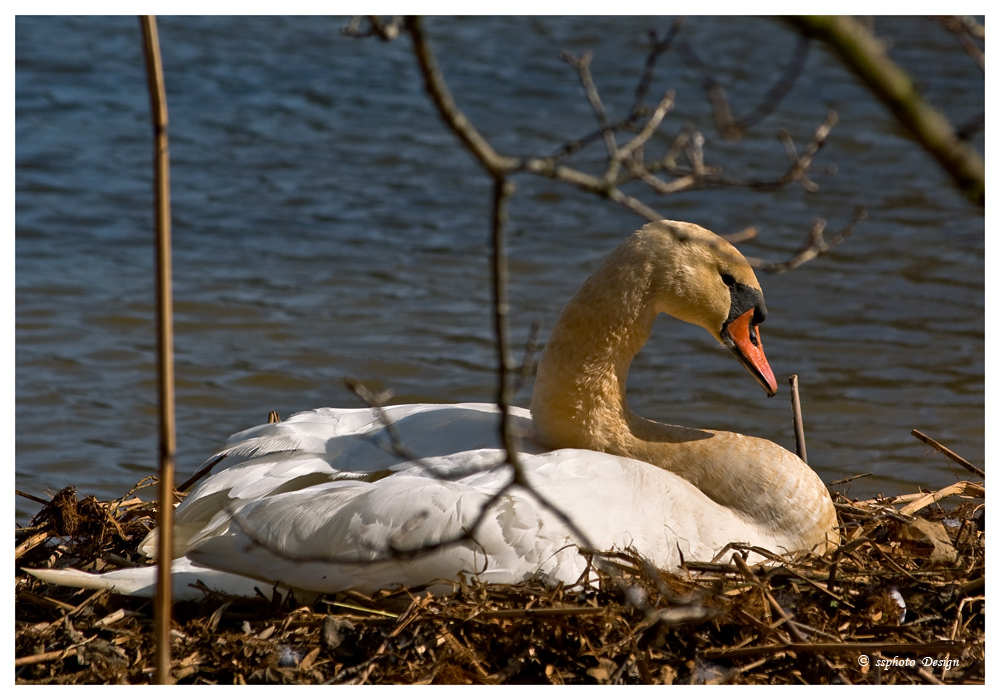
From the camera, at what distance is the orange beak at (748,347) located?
3881 mm

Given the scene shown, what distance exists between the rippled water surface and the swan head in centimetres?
107

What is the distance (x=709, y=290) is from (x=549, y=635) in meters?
1.44

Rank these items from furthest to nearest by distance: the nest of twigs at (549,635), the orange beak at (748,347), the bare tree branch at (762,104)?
the orange beak at (748,347), the nest of twigs at (549,635), the bare tree branch at (762,104)

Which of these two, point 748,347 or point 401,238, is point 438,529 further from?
point 401,238

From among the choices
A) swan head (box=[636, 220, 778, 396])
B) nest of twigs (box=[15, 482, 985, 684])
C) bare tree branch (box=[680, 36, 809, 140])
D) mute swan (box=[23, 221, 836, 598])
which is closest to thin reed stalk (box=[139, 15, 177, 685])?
bare tree branch (box=[680, 36, 809, 140])

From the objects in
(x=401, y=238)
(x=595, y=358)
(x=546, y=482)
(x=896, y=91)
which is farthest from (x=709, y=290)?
(x=401, y=238)

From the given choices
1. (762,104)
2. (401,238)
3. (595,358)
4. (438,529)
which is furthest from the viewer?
(401,238)

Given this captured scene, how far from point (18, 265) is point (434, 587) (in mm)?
6088

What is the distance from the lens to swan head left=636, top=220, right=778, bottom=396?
377cm

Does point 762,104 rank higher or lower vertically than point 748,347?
higher

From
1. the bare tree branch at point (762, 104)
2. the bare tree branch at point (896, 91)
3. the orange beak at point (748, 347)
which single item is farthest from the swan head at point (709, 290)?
the bare tree branch at point (896, 91)

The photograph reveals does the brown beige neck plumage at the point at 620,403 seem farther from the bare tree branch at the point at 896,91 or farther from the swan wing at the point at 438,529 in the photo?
the bare tree branch at the point at 896,91

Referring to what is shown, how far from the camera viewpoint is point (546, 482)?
10.6 ft

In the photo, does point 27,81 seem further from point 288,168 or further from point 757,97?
point 757,97
